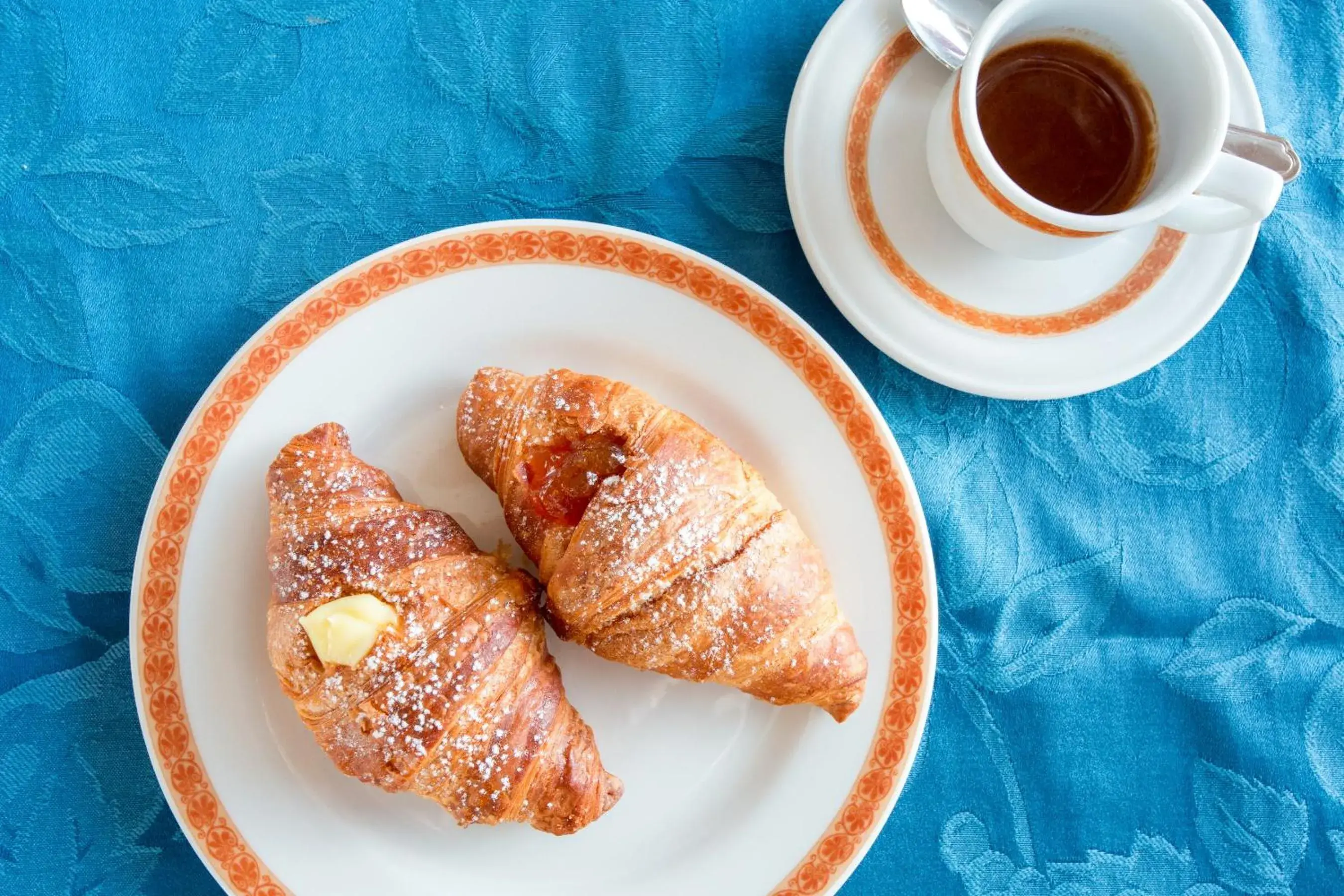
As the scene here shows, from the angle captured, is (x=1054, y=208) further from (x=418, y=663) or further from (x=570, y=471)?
(x=418, y=663)

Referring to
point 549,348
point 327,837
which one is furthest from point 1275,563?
point 327,837

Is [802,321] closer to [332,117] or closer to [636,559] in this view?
[636,559]

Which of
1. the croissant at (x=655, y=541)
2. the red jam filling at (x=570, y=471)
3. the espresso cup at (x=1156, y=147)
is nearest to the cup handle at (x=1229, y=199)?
the espresso cup at (x=1156, y=147)

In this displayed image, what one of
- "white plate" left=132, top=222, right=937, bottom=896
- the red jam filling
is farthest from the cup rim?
the red jam filling

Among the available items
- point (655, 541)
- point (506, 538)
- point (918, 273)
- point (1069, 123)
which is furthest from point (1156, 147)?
point (506, 538)

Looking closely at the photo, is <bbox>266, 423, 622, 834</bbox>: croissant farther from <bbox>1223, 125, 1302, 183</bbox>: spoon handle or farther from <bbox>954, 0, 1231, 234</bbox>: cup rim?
<bbox>1223, 125, 1302, 183</bbox>: spoon handle

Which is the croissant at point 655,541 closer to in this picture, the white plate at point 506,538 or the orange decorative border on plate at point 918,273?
the white plate at point 506,538
